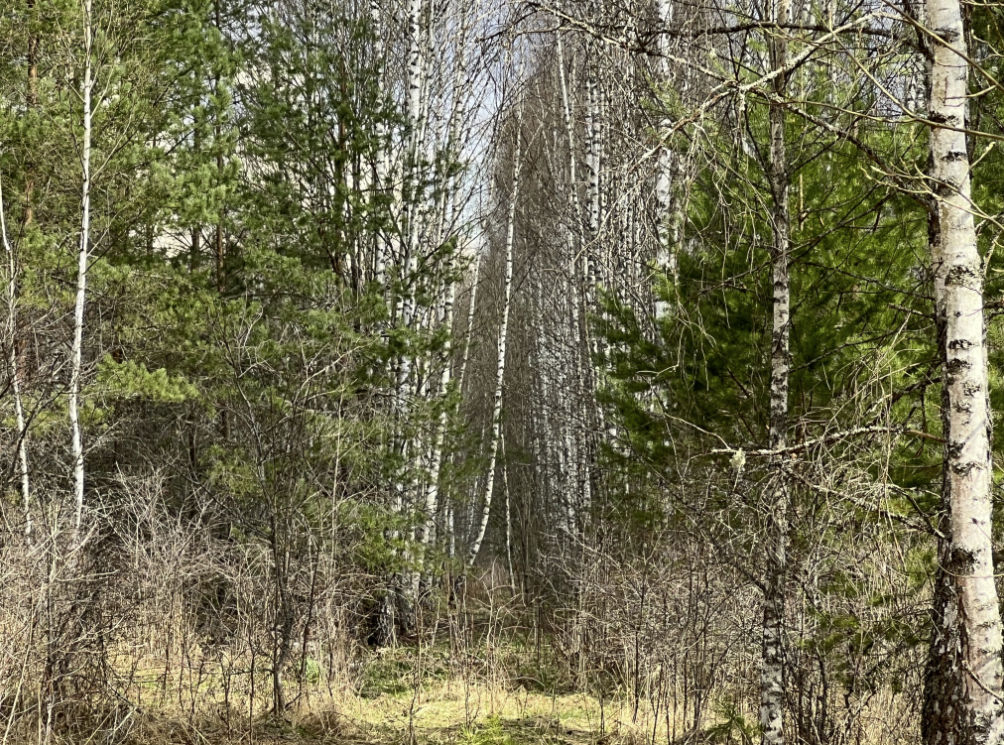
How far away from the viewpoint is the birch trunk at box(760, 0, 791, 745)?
4426 millimetres

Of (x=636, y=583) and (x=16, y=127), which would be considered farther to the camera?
(x=16, y=127)

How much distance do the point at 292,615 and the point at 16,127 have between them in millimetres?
5680

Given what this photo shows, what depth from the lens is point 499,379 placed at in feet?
39.5

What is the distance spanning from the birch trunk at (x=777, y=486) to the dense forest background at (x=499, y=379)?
0.07 ft

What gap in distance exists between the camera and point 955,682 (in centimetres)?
330

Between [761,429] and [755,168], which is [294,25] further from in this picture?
[761,429]

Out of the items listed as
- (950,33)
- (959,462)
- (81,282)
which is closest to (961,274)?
(959,462)

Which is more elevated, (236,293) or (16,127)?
(16,127)

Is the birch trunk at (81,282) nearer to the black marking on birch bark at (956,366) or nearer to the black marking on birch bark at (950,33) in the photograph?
the black marking on birch bark at (956,366)

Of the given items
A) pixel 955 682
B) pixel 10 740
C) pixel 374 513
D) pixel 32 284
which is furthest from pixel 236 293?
pixel 955 682

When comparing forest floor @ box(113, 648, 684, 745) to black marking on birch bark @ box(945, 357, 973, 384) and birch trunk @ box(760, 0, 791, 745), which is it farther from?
black marking on birch bark @ box(945, 357, 973, 384)

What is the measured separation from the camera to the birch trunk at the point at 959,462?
3260mm

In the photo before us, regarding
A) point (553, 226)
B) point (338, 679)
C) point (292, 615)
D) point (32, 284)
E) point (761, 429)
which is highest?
point (553, 226)

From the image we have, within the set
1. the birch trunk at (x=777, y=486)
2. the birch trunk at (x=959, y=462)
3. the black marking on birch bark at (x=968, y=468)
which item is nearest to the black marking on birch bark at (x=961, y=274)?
the birch trunk at (x=959, y=462)
